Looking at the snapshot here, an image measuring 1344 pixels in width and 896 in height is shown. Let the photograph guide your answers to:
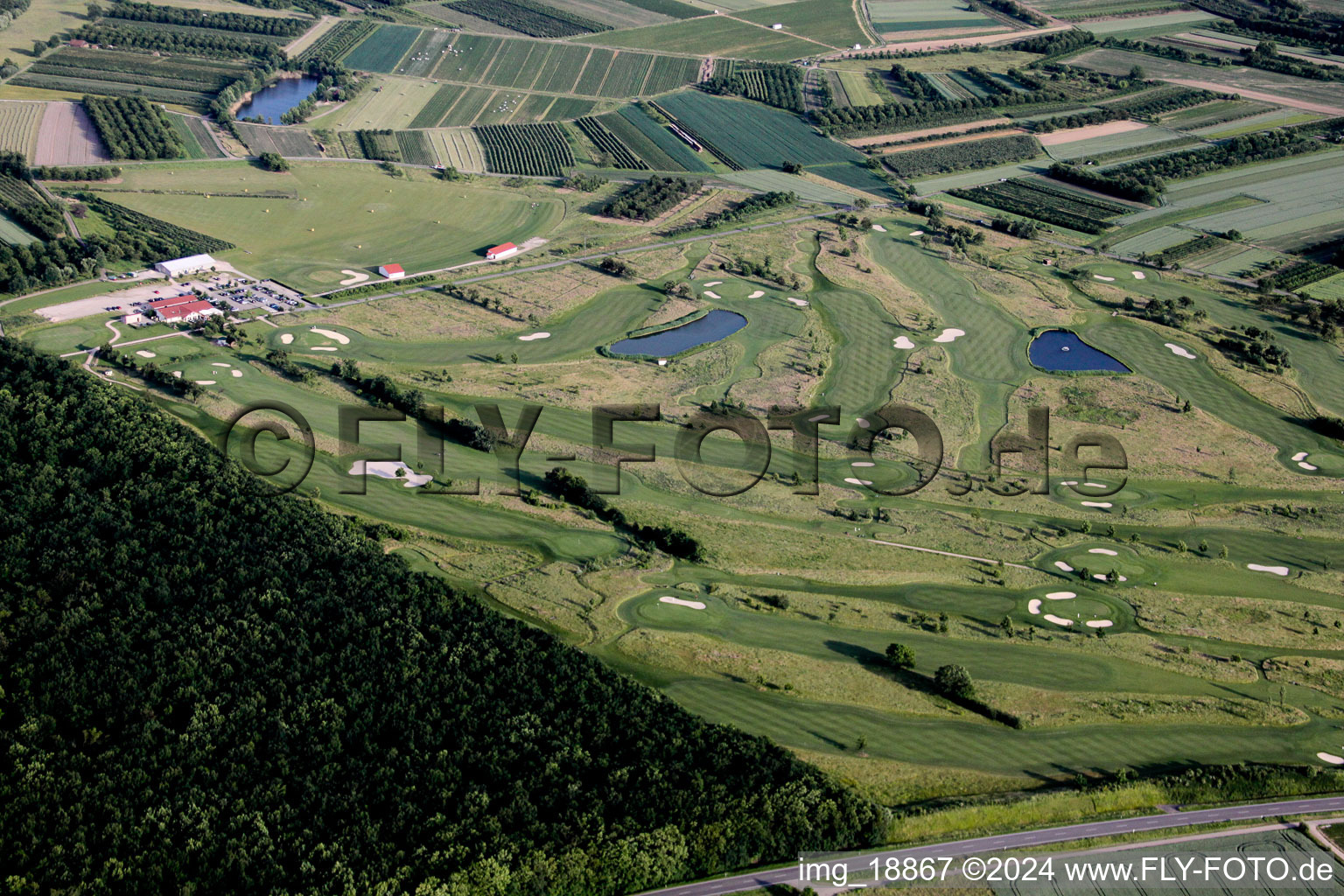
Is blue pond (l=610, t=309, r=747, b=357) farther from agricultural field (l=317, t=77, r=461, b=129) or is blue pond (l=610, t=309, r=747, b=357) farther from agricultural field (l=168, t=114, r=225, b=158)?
agricultural field (l=168, t=114, r=225, b=158)

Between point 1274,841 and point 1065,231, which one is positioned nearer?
point 1274,841

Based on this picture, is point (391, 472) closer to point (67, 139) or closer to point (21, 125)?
point (67, 139)

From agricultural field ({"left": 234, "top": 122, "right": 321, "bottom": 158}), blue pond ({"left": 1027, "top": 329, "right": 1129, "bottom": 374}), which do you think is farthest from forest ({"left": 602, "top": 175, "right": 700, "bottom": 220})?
blue pond ({"left": 1027, "top": 329, "right": 1129, "bottom": 374})

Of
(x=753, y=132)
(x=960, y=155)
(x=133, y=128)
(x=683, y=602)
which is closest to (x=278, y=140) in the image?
(x=133, y=128)

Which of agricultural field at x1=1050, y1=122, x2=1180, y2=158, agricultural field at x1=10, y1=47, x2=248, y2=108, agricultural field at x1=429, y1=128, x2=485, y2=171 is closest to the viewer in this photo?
agricultural field at x1=429, y1=128, x2=485, y2=171

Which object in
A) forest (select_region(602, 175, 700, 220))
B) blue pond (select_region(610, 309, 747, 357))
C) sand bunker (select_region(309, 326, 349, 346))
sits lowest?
sand bunker (select_region(309, 326, 349, 346))

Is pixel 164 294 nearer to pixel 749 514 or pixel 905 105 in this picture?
pixel 749 514

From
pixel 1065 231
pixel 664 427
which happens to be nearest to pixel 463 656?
pixel 664 427
